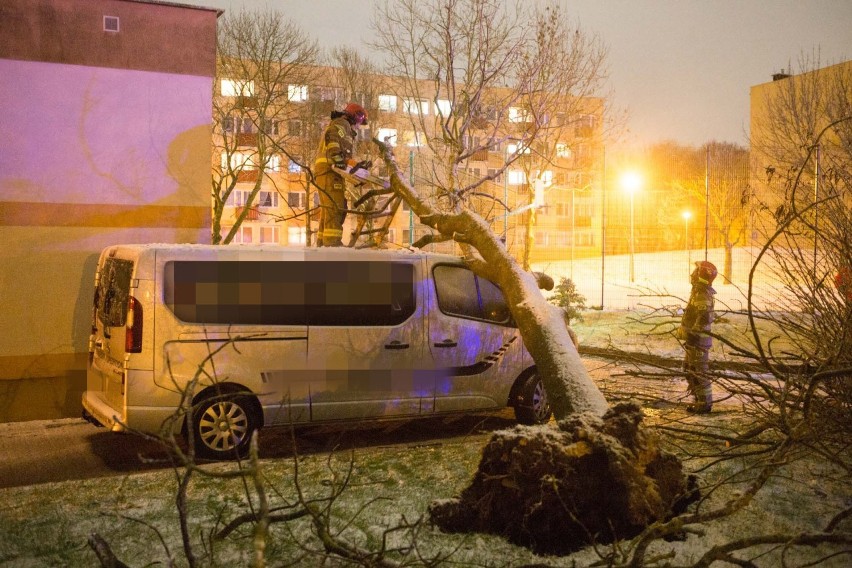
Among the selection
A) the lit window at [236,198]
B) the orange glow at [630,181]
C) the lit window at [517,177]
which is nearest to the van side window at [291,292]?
the lit window at [517,177]

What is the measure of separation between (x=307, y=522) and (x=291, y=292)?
248 cm

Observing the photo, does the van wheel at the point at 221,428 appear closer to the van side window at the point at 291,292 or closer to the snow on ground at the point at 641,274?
the van side window at the point at 291,292

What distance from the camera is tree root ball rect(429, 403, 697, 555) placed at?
14.2 ft

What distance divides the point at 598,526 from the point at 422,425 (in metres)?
3.84

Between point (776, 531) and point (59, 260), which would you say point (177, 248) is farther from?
point (776, 531)

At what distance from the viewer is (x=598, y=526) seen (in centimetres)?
438

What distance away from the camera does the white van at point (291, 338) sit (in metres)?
A: 6.30

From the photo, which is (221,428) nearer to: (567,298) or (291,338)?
(291,338)

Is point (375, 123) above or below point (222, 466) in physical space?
above

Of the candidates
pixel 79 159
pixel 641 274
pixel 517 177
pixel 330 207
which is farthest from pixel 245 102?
pixel 330 207

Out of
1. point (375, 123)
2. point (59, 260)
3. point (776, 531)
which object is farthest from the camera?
point (375, 123)

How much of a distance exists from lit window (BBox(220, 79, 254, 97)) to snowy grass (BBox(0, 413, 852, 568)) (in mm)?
21298

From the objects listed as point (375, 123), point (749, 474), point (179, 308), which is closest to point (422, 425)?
point (179, 308)

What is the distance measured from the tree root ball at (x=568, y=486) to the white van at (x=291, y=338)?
217 cm
